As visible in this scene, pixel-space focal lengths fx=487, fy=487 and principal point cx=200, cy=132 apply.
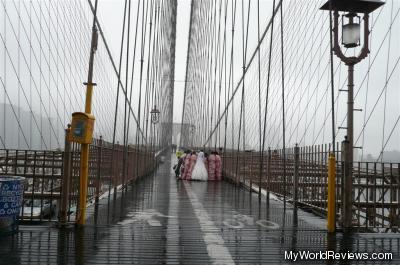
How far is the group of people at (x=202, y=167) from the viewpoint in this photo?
1596 cm

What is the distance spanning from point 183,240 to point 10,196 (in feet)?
6.04

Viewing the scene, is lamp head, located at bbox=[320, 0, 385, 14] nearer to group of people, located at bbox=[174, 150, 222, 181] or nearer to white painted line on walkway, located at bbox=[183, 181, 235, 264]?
white painted line on walkway, located at bbox=[183, 181, 235, 264]

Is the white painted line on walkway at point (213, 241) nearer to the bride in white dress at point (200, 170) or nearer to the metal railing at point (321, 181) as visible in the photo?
the metal railing at point (321, 181)

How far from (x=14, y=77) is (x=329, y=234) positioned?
9.77 m

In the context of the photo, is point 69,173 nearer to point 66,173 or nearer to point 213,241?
point 66,173

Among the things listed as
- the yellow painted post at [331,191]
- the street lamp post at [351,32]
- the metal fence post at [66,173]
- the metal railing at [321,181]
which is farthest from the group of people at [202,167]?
the metal fence post at [66,173]

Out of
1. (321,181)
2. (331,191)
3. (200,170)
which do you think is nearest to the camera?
(331,191)

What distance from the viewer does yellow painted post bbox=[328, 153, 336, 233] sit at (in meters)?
5.55

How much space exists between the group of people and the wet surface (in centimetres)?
830

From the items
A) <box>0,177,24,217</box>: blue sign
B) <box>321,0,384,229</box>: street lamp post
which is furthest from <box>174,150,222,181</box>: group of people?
<box>0,177,24,217</box>: blue sign

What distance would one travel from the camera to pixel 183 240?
5.11 metres

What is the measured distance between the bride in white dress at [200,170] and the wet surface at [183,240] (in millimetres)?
8280

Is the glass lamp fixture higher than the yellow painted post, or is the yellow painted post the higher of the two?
the glass lamp fixture

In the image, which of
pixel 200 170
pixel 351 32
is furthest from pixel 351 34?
pixel 200 170
